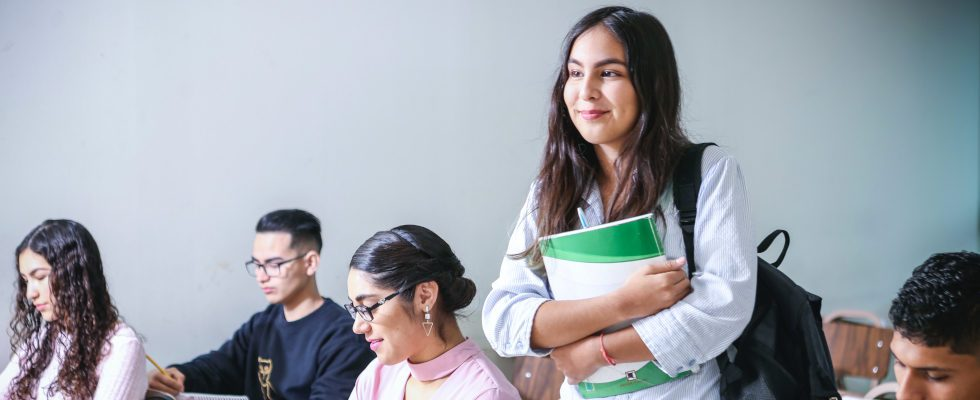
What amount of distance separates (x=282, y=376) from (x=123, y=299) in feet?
2.11

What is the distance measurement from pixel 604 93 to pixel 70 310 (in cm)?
183

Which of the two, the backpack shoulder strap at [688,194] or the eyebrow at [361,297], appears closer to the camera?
the backpack shoulder strap at [688,194]

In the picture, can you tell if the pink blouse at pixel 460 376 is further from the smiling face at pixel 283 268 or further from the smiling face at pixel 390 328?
the smiling face at pixel 283 268

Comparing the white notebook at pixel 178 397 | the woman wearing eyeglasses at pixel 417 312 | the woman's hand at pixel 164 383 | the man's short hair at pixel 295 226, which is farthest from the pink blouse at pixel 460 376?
the man's short hair at pixel 295 226

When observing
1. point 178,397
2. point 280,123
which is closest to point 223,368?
point 178,397

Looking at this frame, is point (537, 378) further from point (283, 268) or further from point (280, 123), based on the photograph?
point (280, 123)

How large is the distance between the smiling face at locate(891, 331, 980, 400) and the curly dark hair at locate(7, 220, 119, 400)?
202cm

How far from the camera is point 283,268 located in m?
3.26

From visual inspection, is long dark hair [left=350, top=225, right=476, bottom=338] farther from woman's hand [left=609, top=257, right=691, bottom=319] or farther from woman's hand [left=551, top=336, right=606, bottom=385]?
woman's hand [left=609, top=257, right=691, bottom=319]

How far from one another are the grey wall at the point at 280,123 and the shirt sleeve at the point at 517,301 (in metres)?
2.07

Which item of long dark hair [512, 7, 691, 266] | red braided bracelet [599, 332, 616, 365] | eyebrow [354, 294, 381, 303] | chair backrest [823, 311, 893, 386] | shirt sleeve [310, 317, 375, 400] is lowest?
chair backrest [823, 311, 893, 386]

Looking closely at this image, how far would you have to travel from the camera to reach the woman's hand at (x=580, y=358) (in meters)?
1.39

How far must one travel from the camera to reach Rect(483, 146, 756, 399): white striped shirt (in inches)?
52.5

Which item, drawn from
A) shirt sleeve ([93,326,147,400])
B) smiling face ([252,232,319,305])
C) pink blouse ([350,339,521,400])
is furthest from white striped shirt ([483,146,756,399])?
smiling face ([252,232,319,305])
